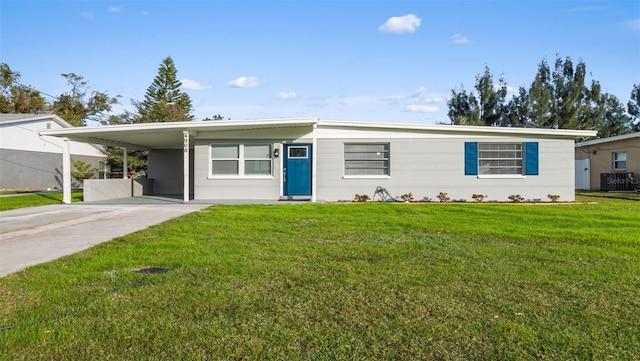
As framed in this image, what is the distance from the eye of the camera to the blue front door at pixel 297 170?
48.5ft

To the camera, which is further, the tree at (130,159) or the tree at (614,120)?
the tree at (614,120)

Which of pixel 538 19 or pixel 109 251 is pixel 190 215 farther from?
pixel 538 19

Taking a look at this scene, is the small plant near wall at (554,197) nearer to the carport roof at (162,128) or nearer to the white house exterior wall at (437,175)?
the white house exterior wall at (437,175)

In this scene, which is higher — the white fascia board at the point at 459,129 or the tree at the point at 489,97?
the tree at the point at 489,97

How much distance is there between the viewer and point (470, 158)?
48.8ft

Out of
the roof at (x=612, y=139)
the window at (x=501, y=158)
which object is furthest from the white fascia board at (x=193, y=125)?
the roof at (x=612, y=139)

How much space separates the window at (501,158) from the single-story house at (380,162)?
1.3 inches

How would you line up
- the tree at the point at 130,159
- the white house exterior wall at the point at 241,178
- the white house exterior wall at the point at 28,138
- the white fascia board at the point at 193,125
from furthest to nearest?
1. the tree at the point at 130,159
2. the white house exterior wall at the point at 28,138
3. the white house exterior wall at the point at 241,178
4. the white fascia board at the point at 193,125

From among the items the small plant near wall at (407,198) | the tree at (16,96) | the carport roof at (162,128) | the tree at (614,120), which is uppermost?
the tree at (16,96)

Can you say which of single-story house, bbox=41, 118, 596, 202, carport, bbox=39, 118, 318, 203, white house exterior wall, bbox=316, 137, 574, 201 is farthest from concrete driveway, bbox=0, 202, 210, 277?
white house exterior wall, bbox=316, 137, 574, 201

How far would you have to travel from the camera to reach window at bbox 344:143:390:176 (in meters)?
15.0

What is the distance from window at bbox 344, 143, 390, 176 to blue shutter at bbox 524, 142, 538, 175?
15.6 feet

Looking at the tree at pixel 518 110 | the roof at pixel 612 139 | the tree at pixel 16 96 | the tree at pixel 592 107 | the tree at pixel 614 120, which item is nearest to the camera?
the roof at pixel 612 139

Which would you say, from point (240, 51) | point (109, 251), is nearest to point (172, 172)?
point (240, 51)
